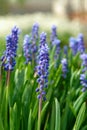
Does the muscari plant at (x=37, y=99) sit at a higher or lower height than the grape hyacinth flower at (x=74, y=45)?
lower

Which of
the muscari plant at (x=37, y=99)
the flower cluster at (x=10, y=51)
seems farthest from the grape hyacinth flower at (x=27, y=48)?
the flower cluster at (x=10, y=51)

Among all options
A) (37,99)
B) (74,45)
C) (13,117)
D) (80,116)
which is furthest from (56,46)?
(13,117)

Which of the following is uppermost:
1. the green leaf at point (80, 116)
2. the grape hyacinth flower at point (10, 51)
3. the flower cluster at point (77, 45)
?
the flower cluster at point (77, 45)

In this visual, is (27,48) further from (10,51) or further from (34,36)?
(10,51)

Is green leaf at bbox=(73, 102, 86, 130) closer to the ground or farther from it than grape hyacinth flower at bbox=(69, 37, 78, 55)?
closer to the ground

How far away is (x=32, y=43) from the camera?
346 cm

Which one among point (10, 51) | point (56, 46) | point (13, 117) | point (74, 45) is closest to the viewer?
point (13, 117)

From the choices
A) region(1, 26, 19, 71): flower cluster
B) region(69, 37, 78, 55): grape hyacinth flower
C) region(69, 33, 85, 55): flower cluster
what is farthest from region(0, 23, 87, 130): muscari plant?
region(69, 37, 78, 55): grape hyacinth flower

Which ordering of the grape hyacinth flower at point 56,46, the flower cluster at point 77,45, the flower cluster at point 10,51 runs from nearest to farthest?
the flower cluster at point 10,51
the grape hyacinth flower at point 56,46
the flower cluster at point 77,45

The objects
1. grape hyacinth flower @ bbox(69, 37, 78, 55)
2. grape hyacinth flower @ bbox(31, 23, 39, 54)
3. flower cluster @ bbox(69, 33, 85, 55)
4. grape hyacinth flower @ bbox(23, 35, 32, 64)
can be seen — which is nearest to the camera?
grape hyacinth flower @ bbox(23, 35, 32, 64)

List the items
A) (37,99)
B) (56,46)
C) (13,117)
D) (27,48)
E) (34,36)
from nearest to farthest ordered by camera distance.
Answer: (13,117)
(37,99)
(27,48)
(34,36)
(56,46)

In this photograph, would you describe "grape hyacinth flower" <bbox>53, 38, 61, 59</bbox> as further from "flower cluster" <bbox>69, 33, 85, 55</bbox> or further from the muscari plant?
the muscari plant

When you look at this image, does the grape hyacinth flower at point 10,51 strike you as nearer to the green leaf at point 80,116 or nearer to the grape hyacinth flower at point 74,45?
the green leaf at point 80,116

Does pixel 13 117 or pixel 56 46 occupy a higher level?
pixel 56 46
